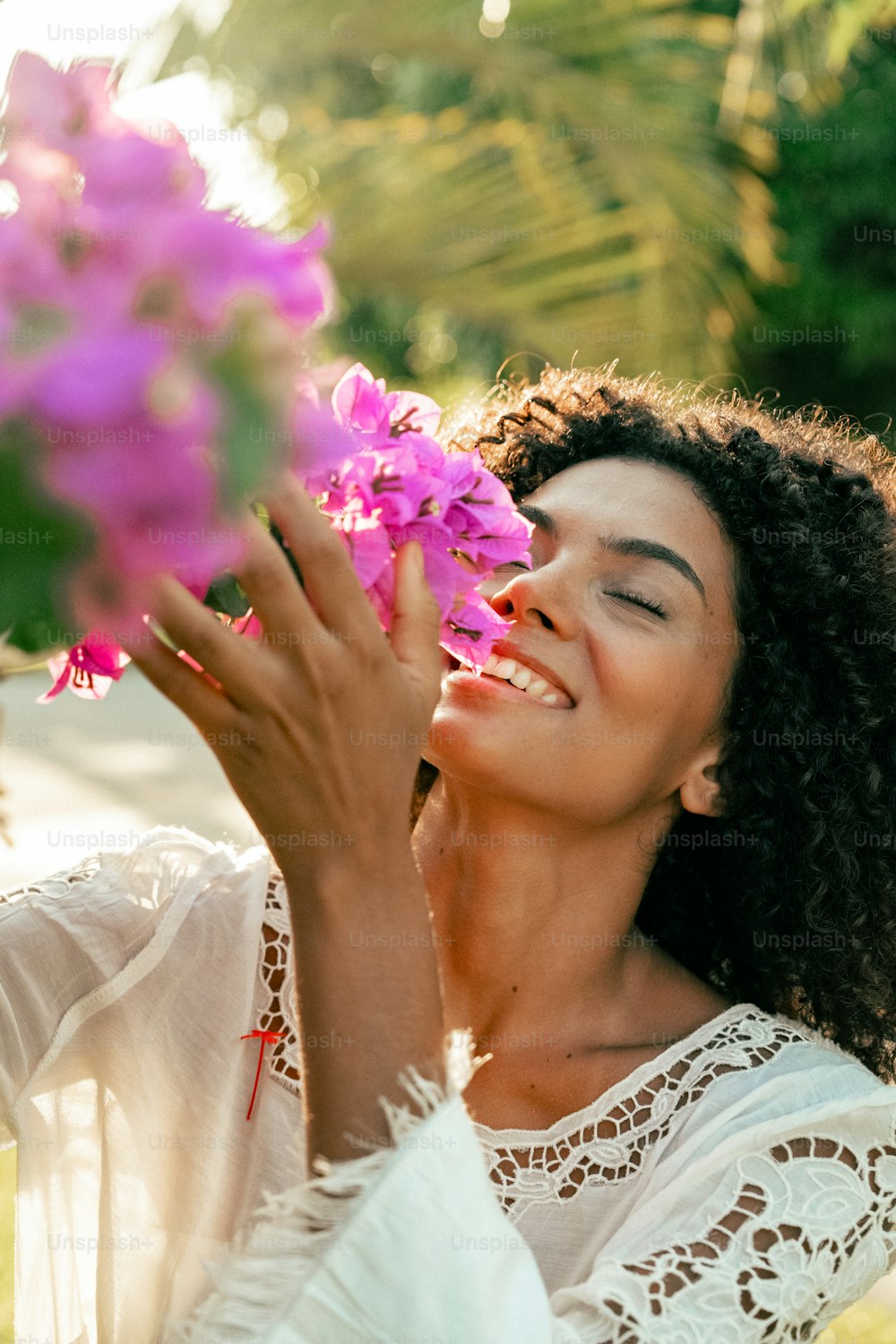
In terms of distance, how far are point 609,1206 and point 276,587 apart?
1.34 meters

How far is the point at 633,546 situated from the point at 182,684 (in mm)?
1117

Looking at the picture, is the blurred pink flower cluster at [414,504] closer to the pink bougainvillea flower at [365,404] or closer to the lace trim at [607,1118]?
the pink bougainvillea flower at [365,404]

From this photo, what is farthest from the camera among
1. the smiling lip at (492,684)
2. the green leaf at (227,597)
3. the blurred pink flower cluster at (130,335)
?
the smiling lip at (492,684)

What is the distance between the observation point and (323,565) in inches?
44.0

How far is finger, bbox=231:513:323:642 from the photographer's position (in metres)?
1.05

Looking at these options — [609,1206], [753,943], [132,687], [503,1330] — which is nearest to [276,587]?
[503,1330]

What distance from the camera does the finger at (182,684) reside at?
1.10 meters

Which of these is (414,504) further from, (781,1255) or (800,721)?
(800,721)

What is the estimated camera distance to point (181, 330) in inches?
30.2

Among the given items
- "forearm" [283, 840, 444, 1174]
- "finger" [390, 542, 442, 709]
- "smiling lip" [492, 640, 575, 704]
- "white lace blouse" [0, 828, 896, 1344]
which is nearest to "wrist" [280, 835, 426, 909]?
"forearm" [283, 840, 444, 1174]

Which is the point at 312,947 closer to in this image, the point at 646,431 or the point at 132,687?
the point at 646,431

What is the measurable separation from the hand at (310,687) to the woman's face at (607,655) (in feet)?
1.98

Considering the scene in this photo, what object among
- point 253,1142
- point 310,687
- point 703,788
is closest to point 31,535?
point 310,687

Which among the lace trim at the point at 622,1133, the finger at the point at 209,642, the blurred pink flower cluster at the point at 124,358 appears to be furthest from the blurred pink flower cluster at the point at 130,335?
the lace trim at the point at 622,1133
